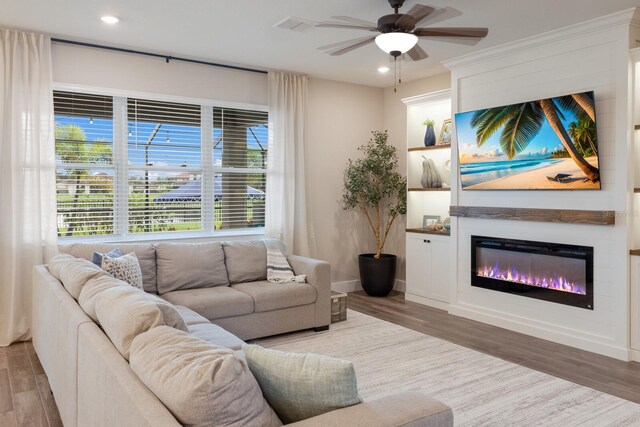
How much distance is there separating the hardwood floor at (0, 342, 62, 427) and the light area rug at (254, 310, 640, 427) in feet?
5.45

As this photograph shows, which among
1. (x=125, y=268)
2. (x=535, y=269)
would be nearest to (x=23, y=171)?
(x=125, y=268)

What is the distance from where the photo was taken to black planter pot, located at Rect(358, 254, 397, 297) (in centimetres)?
596

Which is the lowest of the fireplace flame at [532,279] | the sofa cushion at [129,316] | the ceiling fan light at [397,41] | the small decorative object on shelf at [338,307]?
the small decorative object on shelf at [338,307]

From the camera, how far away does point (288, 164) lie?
18.7ft

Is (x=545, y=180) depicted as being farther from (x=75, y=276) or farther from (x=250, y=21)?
(x=75, y=276)

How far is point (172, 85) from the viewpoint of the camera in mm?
5102

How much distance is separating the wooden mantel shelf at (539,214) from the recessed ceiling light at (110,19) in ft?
11.8

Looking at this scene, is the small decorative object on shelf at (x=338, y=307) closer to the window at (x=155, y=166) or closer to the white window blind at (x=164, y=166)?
the window at (x=155, y=166)

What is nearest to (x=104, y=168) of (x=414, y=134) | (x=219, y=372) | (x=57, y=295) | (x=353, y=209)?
(x=57, y=295)

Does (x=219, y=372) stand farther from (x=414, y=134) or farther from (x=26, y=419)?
(x=414, y=134)

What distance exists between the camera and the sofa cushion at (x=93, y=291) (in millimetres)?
2223

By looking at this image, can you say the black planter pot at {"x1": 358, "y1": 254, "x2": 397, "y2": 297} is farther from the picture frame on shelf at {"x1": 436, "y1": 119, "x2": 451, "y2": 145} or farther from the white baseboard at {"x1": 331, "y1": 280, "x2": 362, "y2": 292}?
the picture frame on shelf at {"x1": 436, "y1": 119, "x2": 451, "y2": 145}

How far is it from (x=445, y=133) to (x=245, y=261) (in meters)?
2.74

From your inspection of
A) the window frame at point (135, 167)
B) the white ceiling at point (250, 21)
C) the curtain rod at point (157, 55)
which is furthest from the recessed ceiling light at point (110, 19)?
the window frame at point (135, 167)
